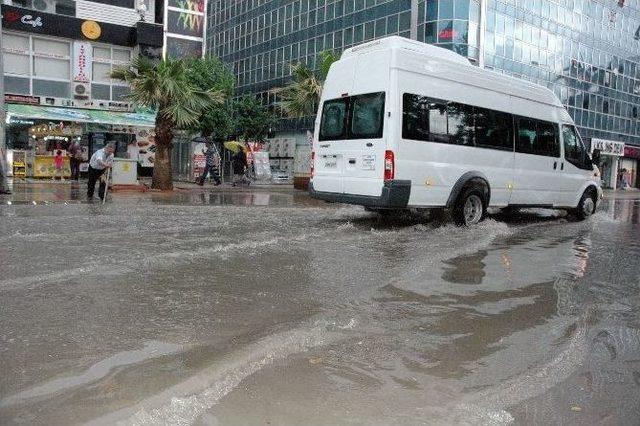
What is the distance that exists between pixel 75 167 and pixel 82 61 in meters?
5.15

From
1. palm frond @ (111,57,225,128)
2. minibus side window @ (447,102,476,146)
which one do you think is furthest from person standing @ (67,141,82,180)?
minibus side window @ (447,102,476,146)

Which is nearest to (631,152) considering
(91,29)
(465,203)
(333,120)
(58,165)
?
(91,29)

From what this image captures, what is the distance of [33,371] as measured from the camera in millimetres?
3385

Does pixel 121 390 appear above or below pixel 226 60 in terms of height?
below

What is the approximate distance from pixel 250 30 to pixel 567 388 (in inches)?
2630

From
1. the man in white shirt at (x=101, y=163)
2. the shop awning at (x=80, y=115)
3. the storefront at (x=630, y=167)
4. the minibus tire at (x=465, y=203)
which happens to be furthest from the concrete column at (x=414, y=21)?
the minibus tire at (x=465, y=203)

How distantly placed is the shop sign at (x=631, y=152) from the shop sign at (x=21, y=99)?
5455 cm

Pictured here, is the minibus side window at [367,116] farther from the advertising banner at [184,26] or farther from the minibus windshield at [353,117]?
the advertising banner at [184,26]

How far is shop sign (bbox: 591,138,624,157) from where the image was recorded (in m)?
54.3

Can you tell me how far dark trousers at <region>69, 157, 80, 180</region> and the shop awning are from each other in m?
1.53

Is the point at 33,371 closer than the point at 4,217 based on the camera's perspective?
Yes

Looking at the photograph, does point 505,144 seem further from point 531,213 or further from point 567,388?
point 567,388

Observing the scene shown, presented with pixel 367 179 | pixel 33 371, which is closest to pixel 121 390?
pixel 33 371

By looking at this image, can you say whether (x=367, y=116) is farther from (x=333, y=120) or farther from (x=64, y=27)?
(x=64, y=27)
